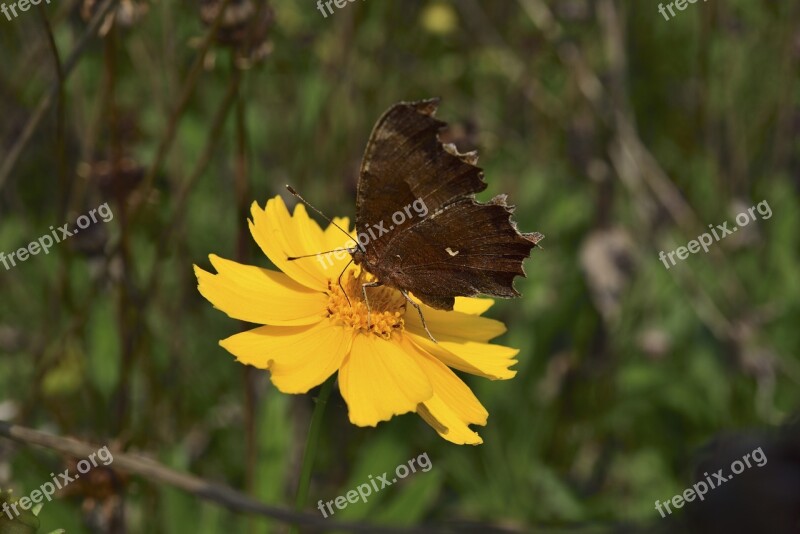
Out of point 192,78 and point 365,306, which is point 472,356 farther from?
point 192,78

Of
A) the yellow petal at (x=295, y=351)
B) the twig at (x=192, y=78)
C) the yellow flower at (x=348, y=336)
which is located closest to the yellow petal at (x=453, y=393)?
the yellow flower at (x=348, y=336)

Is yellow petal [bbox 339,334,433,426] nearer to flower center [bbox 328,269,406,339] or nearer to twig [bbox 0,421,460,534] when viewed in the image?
flower center [bbox 328,269,406,339]

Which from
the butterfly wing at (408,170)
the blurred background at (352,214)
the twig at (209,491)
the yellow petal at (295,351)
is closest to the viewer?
the twig at (209,491)

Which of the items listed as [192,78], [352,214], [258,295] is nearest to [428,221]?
[258,295]

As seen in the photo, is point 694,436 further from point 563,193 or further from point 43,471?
point 43,471

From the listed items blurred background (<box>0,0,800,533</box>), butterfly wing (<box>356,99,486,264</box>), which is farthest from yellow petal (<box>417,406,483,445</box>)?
blurred background (<box>0,0,800,533</box>)

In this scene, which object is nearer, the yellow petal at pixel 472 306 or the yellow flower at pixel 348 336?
the yellow flower at pixel 348 336

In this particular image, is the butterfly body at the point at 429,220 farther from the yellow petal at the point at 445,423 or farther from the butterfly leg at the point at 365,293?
the yellow petal at the point at 445,423

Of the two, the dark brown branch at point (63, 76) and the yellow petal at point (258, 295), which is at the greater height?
the dark brown branch at point (63, 76)

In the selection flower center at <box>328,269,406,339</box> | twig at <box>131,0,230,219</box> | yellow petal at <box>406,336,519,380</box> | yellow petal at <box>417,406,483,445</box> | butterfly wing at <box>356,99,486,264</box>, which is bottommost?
yellow petal at <box>417,406,483,445</box>
